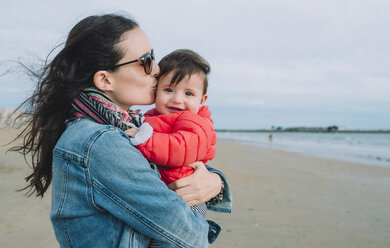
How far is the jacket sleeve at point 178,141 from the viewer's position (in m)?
1.42

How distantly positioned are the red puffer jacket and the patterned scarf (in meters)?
0.17

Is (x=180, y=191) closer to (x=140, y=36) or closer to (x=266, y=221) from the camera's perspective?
(x=140, y=36)

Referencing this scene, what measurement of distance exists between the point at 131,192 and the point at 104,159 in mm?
166

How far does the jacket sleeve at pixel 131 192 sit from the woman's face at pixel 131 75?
40 centimetres

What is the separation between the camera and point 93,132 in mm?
1153

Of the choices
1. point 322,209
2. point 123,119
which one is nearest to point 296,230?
point 322,209

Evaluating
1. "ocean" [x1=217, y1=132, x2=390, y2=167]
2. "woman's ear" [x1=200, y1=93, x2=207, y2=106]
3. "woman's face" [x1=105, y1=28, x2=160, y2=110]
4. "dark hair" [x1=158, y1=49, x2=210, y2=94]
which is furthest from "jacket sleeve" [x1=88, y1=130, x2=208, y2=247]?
"ocean" [x1=217, y1=132, x2=390, y2=167]

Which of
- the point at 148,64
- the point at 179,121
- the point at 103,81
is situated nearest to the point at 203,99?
the point at 179,121

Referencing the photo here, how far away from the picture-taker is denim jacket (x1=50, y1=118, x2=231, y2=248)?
1.11m

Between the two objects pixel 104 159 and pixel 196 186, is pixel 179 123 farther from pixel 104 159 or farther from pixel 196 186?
pixel 104 159

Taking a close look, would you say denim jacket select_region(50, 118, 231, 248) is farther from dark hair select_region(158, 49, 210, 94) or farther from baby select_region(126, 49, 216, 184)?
dark hair select_region(158, 49, 210, 94)

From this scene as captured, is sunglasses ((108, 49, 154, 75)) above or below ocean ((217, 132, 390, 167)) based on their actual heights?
above

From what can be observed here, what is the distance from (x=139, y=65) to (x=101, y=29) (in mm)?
260

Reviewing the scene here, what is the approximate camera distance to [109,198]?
3.64 feet
